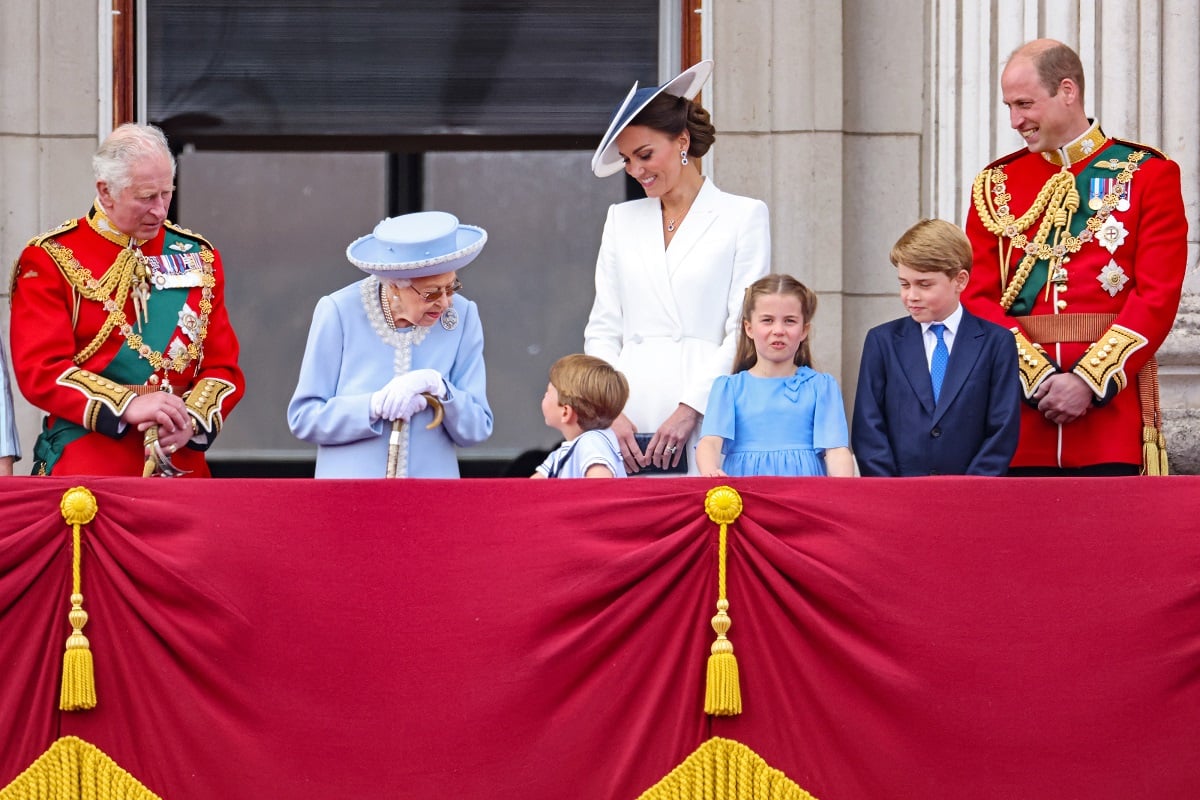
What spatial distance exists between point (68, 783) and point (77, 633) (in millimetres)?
320

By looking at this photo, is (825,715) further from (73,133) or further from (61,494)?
(73,133)

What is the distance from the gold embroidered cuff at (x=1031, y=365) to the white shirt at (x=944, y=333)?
194mm

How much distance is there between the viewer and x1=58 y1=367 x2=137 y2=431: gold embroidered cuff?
4836 millimetres

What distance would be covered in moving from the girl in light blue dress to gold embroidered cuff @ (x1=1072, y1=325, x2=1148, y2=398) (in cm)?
70

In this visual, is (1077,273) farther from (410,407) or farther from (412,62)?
(412,62)

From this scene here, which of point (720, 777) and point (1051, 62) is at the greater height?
point (1051, 62)

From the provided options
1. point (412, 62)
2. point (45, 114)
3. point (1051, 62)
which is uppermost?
point (412, 62)

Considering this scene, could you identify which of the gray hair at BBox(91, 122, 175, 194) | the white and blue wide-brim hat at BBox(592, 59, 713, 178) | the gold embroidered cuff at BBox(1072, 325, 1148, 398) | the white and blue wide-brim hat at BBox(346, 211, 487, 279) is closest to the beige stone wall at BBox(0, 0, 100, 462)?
the gray hair at BBox(91, 122, 175, 194)

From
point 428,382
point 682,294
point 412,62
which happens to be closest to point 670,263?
point 682,294

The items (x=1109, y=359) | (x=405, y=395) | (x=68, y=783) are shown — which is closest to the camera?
(x=68, y=783)

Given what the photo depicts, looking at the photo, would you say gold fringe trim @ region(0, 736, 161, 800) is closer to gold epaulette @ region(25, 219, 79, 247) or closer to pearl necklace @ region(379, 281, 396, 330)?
pearl necklace @ region(379, 281, 396, 330)

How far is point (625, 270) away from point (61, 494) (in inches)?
71.0

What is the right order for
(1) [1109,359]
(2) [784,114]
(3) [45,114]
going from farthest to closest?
(2) [784,114] → (3) [45,114] → (1) [1109,359]

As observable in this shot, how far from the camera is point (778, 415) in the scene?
4855 millimetres
